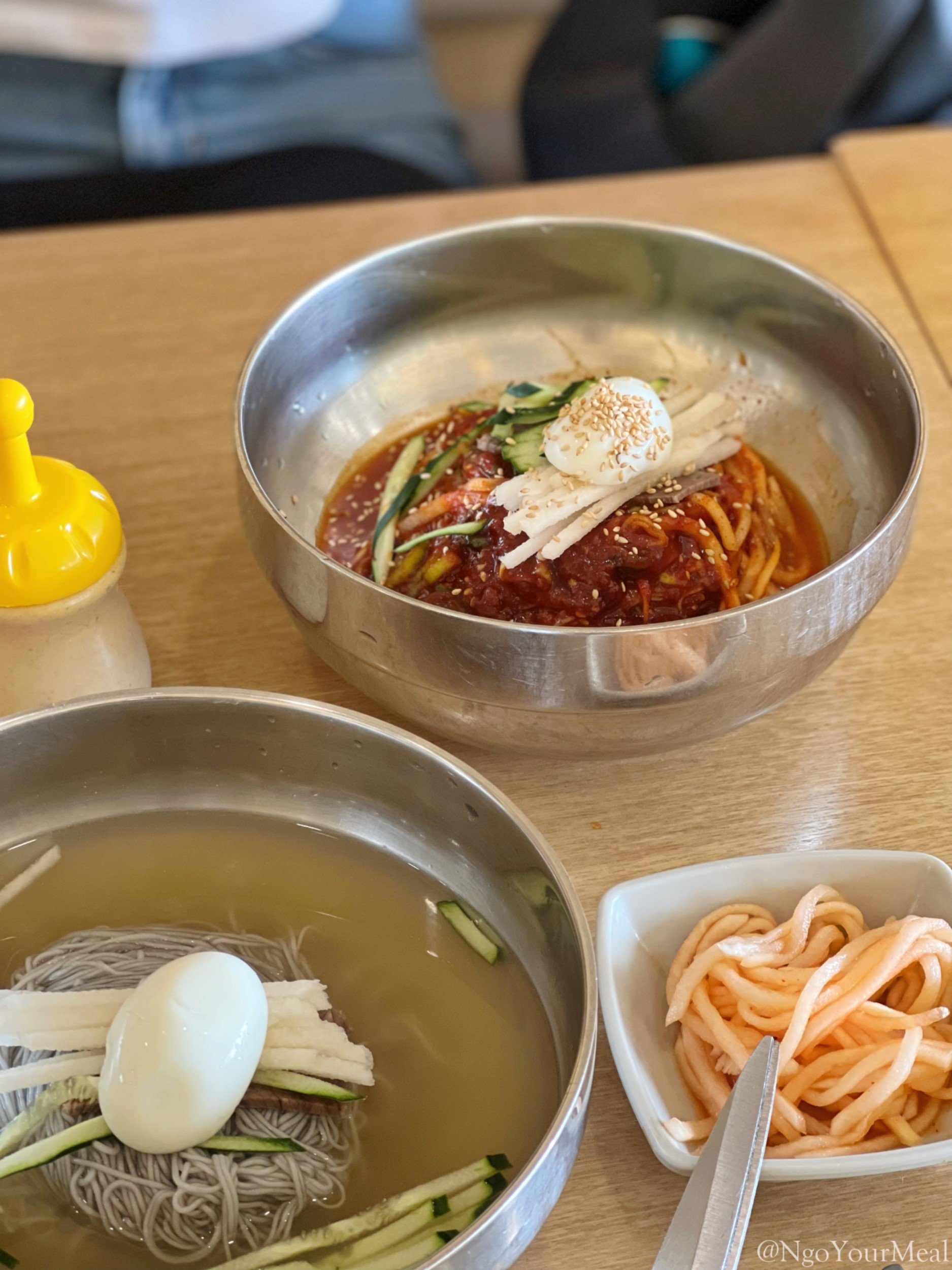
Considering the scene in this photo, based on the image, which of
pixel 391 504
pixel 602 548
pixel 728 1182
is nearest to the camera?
pixel 728 1182

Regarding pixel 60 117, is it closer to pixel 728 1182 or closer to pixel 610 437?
pixel 610 437

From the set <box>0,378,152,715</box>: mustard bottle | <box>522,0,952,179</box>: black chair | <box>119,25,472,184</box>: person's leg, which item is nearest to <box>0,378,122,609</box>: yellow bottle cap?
<box>0,378,152,715</box>: mustard bottle

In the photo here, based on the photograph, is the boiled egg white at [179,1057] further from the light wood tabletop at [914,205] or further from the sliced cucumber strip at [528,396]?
the light wood tabletop at [914,205]

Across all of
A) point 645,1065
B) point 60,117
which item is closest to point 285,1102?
point 645,1065

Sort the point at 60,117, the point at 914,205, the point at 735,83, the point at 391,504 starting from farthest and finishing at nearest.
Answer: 1. the point at 735,83
2. the point at 60,117
3. the point at 914,205
4. the point at 391,504

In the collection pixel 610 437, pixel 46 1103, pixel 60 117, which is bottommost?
pixel 60 117

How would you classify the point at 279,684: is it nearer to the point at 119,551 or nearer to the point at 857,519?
the point at 119,551

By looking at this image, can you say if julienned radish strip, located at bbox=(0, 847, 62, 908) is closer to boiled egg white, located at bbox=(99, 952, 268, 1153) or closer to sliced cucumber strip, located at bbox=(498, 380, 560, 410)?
boiled egg white, located at bbox=(99, 952, 268, 1153)
